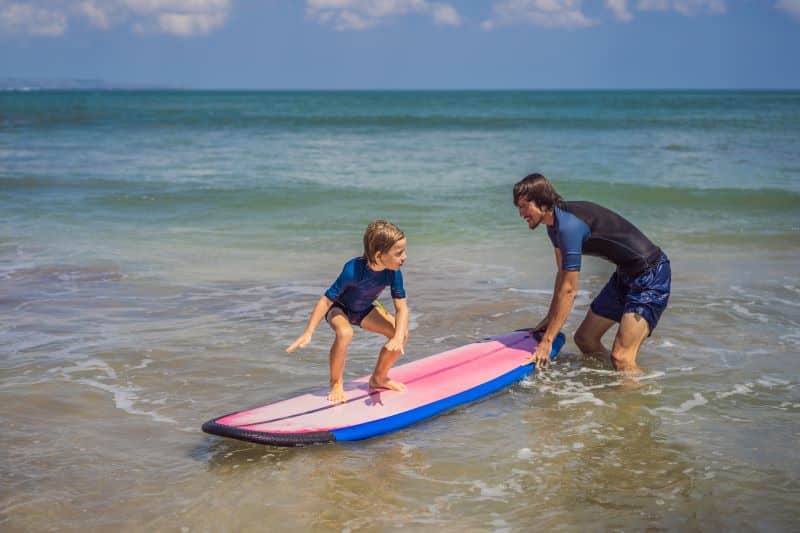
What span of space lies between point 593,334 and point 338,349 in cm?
226

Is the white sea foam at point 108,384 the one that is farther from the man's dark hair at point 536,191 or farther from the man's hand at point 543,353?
the man's dark hair at point 536,191

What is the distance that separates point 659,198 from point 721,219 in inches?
116

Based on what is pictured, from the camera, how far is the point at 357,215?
50.7ft

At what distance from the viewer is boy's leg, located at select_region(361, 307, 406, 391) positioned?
5406mm

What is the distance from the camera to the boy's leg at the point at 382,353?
5406mm

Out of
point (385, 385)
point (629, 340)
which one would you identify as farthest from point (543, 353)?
point (385, 385)

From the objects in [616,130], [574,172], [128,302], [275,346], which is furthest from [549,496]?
[616,130]

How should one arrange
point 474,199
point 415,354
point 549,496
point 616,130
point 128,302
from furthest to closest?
point 616,130 < point 474,199 < point 128,302 < point 415,354 < point 549,496

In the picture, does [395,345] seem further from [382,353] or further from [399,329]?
[382,353]

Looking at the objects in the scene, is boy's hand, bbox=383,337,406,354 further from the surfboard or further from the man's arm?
the man's arm

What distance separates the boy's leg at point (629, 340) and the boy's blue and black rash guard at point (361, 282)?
A: 1771 mm

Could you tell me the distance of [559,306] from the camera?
5.76 m

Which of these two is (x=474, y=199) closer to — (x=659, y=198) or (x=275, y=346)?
(x=659, y=198)

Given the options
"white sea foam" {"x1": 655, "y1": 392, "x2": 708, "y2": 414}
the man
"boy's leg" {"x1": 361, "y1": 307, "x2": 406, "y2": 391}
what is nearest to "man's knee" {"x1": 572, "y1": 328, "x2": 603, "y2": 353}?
the man
